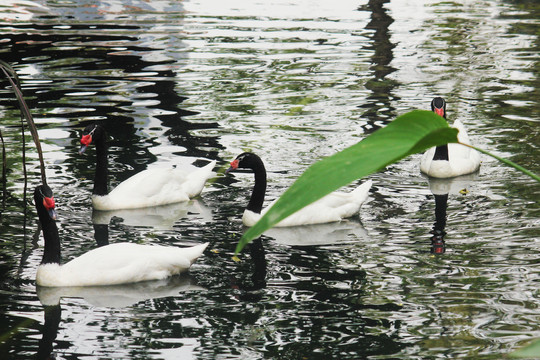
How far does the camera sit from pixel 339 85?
15.5 meters

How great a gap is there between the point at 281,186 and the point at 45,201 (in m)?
3.46

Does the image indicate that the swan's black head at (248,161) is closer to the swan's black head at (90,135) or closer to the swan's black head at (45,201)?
the swan's black head at (90,135)

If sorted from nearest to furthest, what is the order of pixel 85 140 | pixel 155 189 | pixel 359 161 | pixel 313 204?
1. pixel 359 161
2. pixel 313 204
3. pixel 85 140
4. pixel 155 189

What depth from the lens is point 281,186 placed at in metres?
10.1

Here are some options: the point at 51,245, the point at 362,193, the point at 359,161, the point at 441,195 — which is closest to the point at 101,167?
the point at 51,245

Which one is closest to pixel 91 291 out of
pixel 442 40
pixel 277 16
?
pixel 442 40

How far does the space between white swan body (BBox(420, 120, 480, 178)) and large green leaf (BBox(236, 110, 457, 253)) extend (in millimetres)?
9027

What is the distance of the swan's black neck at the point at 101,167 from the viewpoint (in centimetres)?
942

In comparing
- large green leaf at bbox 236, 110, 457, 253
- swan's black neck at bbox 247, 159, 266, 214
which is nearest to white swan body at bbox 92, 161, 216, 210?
swan's black neck at bbox 247, 159, 266, 214

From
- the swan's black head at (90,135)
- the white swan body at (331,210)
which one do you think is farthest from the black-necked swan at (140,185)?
the white swan body at (331,210)

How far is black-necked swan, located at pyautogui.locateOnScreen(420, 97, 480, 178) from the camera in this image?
34.7 ft

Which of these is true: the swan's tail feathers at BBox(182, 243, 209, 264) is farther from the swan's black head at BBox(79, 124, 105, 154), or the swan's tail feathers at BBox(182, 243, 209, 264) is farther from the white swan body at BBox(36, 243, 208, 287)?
the swan's black head at BBox(79, 124, 105, 154)

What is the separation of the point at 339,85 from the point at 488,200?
6359 millimetres

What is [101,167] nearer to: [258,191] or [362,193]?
[258,191]
